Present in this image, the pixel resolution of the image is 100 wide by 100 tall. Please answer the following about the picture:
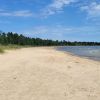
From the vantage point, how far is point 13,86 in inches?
420

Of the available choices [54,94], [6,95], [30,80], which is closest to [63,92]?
[54,94]

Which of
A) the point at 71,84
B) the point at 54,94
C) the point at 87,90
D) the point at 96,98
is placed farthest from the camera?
the point at 71,84

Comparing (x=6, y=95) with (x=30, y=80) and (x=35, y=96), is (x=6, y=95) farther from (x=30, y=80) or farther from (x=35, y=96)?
(x=30, y=80)

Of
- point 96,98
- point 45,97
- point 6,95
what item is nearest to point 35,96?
point 45,97

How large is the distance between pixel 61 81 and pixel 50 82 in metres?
0.57

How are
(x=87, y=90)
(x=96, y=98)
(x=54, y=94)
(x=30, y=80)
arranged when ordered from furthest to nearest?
1. (x=30, y=80)
2. (x=87, y=90)
3. (x=54, y=94)
4. (x=96, y=98)

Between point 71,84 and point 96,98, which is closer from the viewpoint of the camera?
point 96,98

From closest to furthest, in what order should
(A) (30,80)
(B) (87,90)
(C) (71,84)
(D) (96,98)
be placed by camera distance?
(D) (96,98)
(B) (87,90)
(C) (71,84)
(A) (30,80)

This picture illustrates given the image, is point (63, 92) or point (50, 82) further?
point (50, 82)

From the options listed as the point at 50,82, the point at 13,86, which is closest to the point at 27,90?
the point at 13,86

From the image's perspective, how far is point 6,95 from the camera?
9125 mm

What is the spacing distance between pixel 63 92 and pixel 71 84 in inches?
66.1

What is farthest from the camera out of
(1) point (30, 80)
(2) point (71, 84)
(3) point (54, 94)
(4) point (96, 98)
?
(1) point (30, 80)

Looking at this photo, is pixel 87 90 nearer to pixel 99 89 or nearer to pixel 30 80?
pixel 99 89
